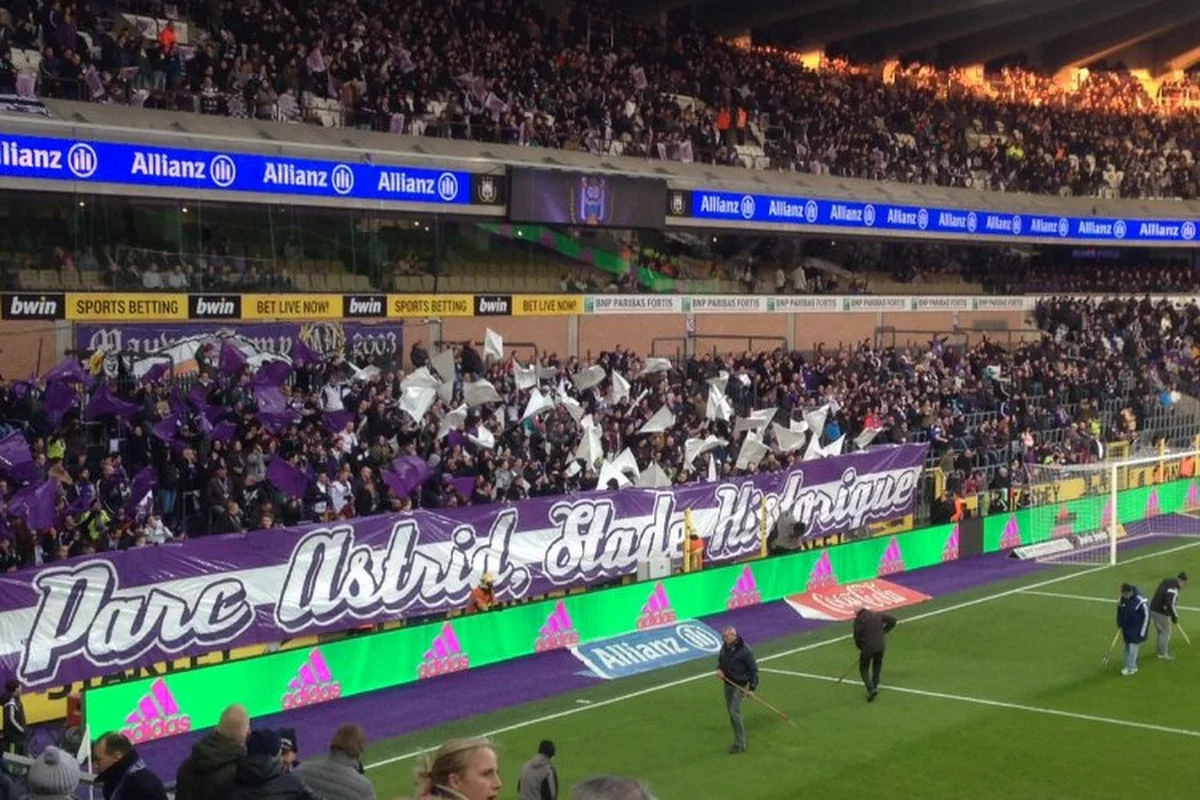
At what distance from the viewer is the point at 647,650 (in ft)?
82.6

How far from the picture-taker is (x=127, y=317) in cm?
2808

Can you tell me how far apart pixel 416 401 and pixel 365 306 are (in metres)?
6.51

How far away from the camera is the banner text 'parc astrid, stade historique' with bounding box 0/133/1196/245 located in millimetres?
27219

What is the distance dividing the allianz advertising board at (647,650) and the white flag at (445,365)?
5.99m

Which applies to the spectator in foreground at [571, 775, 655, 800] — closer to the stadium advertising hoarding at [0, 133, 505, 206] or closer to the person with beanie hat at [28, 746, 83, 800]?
the person with beanie hat at [28, 746, 83, 800]

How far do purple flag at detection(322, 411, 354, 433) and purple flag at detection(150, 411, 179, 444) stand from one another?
3.13 m

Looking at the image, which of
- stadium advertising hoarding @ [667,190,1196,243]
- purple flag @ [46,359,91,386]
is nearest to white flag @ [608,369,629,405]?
stadium advertising hoarding @ [667,190,1196,243]

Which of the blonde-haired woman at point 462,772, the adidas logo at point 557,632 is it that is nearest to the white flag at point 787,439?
the adidas logo at point 557,632

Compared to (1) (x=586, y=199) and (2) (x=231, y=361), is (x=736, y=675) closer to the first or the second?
(2) (x=231, y=361)

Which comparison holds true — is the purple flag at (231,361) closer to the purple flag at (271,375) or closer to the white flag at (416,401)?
the purple flag at (271,375)

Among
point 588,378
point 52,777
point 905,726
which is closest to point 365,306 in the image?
point 588,378

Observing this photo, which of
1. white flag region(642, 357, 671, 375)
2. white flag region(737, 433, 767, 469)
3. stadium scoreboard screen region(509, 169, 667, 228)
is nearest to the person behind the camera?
white flag region(737, 433, 767, 469)

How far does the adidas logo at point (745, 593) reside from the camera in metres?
28.7

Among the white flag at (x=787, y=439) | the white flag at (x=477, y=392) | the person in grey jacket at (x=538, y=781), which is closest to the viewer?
the person in grey jacket at (x=538, y=781)
